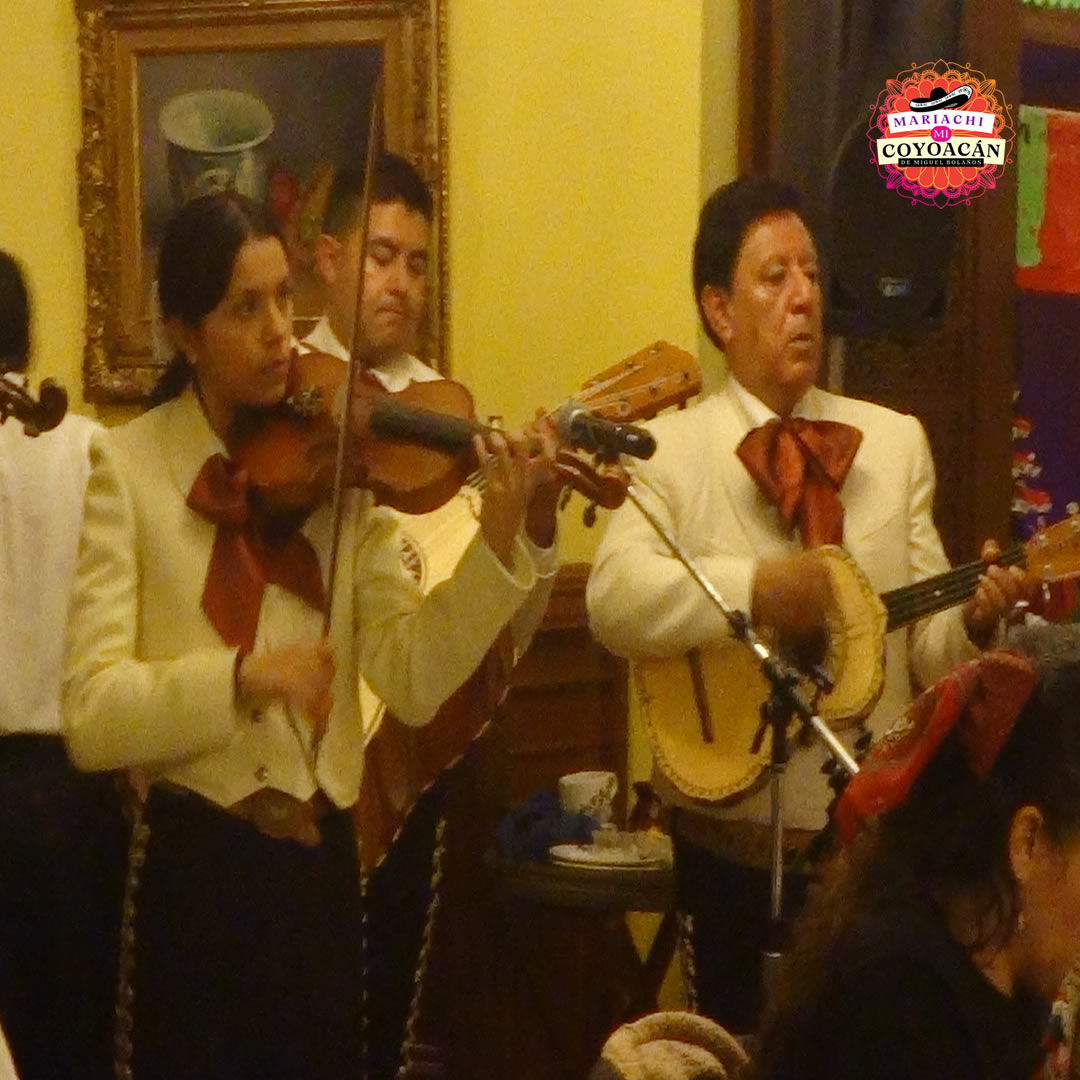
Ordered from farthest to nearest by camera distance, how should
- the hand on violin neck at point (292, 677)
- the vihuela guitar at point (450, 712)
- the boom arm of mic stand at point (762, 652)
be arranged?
the vihuela guitar at point (450, 712)
the boom arm of mic stand at point (762, 652)
the hand on violin neck at point (292, 677)

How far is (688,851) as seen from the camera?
7.84 ft

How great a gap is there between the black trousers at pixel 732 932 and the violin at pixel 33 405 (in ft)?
3.12

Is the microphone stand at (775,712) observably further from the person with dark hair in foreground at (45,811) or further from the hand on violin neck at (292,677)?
the person with dark hair in foreground at (45,811)

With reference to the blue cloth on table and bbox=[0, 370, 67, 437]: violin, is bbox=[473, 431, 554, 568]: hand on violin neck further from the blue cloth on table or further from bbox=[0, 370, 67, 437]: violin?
the blue cloth on table

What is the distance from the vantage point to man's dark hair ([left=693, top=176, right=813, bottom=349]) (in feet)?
8.16

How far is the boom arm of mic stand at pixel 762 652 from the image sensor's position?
6.49 ft

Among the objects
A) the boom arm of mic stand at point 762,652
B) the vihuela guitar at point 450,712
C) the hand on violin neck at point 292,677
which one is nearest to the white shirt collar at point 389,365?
the vihuela guitar at point 450,712

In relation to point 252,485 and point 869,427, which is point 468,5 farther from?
point 252,485

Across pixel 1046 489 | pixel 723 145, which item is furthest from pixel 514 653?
pixel 1046 489

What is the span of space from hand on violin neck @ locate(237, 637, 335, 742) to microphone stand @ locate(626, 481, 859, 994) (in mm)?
410

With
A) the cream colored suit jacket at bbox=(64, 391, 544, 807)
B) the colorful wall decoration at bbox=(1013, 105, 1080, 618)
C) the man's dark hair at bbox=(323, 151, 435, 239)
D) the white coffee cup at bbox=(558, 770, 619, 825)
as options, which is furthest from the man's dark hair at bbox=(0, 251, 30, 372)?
the colorful wall decoration at bbox=(1013, 105, 1080, 618)

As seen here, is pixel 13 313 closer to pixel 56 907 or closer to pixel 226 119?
pixel 56 907

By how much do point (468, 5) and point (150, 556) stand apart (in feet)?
5.63

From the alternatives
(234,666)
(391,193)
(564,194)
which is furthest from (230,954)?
(564,194)
